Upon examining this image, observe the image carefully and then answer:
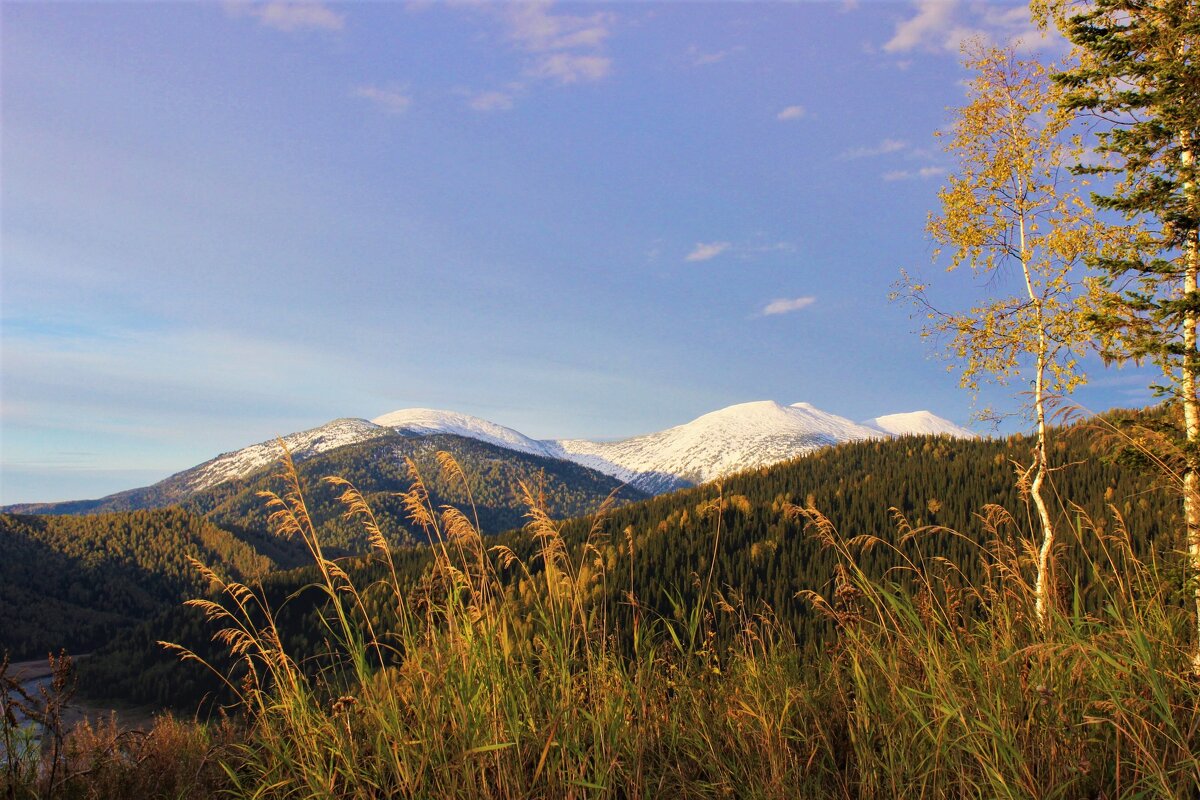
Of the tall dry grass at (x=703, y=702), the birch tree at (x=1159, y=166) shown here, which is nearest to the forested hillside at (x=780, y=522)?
the birch tree at (x=1159, y=166)

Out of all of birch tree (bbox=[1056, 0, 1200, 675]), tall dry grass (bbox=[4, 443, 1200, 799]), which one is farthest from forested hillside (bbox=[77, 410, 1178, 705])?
tall dry grass (bbox=[4, 443, 1200, 799])

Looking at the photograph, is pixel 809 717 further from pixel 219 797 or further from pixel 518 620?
pixel 219 797

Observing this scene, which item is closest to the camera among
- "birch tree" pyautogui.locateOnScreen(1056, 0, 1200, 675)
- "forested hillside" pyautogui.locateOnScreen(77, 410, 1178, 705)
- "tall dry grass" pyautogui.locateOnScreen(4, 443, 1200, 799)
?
"tall dry grass" pyautogui.locateOnScreen(4, 443, 1200, 799)

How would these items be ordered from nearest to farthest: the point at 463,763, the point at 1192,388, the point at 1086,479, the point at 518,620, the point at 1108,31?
the point at 463,763
the point at 518,620
the point at 1192,388
the point at 1108,31
the point at 1086,479

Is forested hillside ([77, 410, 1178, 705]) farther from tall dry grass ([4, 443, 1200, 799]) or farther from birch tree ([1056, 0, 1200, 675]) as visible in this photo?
tall dry grass ([4, 443, 1200, 799])

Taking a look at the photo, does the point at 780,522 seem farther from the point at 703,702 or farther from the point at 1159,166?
the point at 703,702

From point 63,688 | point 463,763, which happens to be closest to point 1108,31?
point 463,763

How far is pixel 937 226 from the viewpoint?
20.1 m

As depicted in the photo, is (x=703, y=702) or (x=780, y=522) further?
(x=780, y=522)

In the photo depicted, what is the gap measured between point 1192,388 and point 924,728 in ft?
27.1

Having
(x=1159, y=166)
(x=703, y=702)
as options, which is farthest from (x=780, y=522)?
(x=703, y=702)

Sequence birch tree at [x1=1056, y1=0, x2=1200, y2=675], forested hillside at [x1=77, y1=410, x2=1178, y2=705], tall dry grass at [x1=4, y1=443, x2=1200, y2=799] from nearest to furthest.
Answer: tall dry grass at [x1=4, y1=443, x2=1200, y2=799] < birch tree at [x1=1056, y1=0, x2=1200, y2=675] < forested hillside at [x1=77, y1=410, x2=1178, y2=705]

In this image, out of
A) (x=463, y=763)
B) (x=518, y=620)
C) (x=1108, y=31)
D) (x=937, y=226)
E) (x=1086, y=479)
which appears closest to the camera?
(x=463, y=763)

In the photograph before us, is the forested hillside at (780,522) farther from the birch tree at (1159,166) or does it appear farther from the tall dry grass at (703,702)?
the tall dry grass at (703,702)
